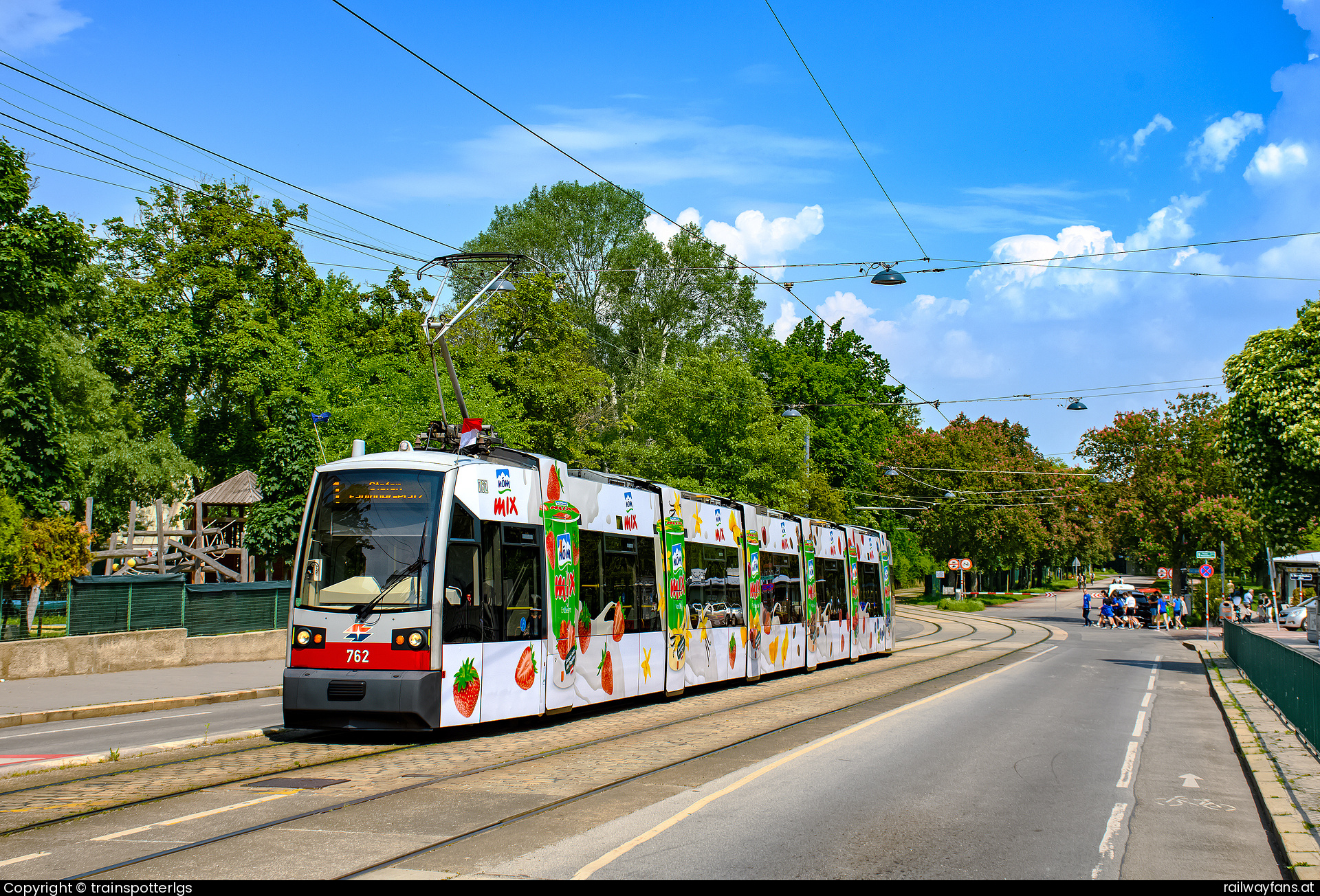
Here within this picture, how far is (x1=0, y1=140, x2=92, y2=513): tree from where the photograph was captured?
81.7 ft

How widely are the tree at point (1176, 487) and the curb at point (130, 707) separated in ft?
144

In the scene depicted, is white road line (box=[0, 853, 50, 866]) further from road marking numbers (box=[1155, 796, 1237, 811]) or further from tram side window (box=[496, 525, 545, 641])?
road marking numbers (box=[1155, 796, 1237, 811])

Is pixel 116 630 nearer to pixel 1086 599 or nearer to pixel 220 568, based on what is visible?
pixel 220 568

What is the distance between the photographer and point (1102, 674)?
24391mm

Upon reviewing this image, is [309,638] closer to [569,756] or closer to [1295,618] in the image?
[569,756]

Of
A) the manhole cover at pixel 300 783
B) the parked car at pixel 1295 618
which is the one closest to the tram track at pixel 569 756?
the manhole cover at pixel 300 783

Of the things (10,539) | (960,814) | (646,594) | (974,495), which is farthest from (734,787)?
(974,495)

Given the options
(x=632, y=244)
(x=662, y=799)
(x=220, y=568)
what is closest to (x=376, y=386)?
(x=220, y=568)

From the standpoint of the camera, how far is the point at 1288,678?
1505 cm

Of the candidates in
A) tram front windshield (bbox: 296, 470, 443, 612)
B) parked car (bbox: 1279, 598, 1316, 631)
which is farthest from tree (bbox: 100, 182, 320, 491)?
parked car (bbox: 1279, 598, 1316, 631)

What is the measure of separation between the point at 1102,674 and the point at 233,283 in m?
33.7

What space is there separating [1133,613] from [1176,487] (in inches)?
257

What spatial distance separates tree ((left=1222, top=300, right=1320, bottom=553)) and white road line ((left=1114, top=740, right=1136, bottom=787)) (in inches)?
463

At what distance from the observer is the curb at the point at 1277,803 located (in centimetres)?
677
